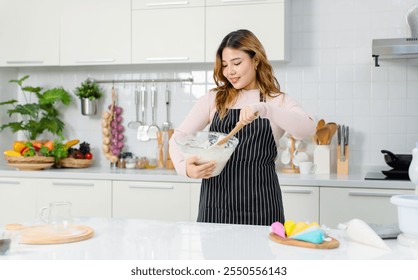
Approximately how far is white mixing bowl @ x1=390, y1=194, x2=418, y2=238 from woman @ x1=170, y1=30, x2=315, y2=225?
2.49 ft

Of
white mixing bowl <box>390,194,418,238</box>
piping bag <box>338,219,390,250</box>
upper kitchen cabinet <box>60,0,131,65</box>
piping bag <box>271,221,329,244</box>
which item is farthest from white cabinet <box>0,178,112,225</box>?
white mixing bowl <box>390,194,418,238</box>

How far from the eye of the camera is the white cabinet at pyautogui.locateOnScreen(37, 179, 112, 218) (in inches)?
155

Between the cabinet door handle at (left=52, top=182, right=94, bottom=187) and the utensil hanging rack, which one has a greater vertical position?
the utensil hanging rack

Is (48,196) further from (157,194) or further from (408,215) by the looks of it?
(408,215)

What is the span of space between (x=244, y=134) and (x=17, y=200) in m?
2.07

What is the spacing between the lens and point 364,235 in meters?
1.89

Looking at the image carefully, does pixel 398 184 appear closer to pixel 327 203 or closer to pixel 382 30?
pixel 327 203

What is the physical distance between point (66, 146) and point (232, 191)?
6.42 feet

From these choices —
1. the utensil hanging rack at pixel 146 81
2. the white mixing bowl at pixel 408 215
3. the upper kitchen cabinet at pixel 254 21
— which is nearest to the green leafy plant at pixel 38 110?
the utensil hanging rack at pixel 146 81

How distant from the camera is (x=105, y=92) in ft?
15.1

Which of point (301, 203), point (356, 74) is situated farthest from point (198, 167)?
point (356, 74)

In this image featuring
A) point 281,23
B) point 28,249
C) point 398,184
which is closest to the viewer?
point 28,249

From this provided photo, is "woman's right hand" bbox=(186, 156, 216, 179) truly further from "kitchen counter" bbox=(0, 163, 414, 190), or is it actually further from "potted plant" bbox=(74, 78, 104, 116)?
"potted plant" bbox=(74, 78, 104, 116)

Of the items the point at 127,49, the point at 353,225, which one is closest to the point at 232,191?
the point at 353,225
